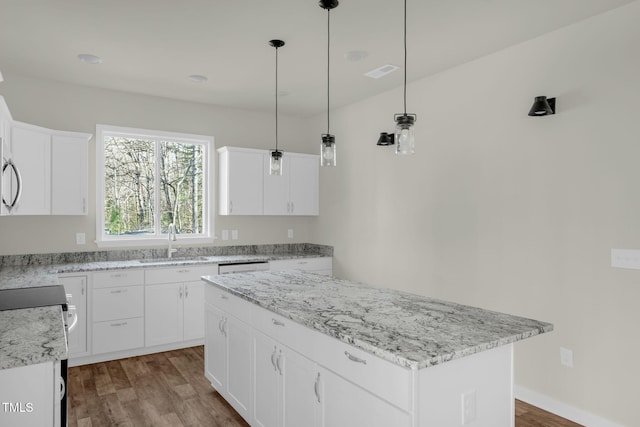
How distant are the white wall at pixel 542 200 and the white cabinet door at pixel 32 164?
10.8 ft

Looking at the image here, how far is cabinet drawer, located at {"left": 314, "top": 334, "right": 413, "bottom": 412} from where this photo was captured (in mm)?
1514

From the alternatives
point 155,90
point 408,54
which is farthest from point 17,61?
point 408,54

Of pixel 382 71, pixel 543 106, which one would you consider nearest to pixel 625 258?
pixel 543 106

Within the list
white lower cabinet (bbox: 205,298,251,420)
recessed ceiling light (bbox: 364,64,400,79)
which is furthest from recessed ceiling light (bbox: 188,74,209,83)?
white lower cabinet (bbox: 205,298,251,420)

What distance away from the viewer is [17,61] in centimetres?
365

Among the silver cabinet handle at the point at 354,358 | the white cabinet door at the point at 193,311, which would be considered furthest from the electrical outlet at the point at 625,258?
the white cabinet door at the point at 193,311

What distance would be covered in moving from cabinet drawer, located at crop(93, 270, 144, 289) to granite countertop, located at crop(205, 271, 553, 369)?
1.65 meters

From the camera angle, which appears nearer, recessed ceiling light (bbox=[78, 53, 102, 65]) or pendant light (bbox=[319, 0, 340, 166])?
pendant light (bbox=[319, 0, 340, 166])

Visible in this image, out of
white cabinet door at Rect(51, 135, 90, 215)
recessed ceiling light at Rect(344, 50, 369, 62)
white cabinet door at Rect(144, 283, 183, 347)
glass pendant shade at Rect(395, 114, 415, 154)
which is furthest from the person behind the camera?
white cabinet door at Rect(144, 283, 183, 347)

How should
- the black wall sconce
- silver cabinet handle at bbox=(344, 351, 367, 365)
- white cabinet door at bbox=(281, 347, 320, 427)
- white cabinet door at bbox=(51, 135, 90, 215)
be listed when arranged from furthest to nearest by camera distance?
white cabinet door at bbox=(51, 135, 90, 215), the black wall sconce, white cabinet door at bbox=(281, 347, 320, 427), silver cabinet handle at bbox=(344, 351, 367, 365)

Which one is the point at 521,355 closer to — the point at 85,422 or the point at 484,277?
the point at 484,277

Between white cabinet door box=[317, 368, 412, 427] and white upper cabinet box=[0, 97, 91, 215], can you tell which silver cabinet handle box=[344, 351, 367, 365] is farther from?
white upper cabinet box=[0, 97, 91, 215]

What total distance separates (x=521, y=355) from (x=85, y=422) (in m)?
3.19

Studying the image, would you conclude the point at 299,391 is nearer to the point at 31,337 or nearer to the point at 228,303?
the point at 228,303
